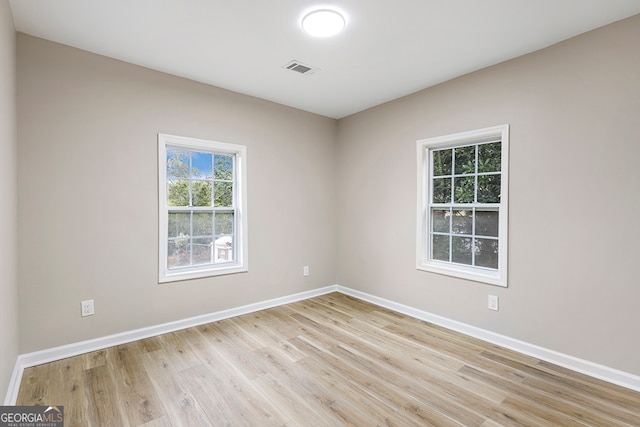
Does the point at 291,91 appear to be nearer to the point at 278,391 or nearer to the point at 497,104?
the point at 497,104

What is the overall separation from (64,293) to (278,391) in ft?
6.62

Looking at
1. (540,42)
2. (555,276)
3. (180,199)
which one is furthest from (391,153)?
(180,199)

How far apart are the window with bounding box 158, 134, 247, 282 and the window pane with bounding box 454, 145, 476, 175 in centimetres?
244

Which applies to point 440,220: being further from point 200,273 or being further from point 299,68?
point 200,273

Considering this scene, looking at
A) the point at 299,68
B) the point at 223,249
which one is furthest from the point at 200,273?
the point at 299,68

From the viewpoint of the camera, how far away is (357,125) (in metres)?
4.31

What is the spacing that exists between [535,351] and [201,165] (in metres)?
3.74

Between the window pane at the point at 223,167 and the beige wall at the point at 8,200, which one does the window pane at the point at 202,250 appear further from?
the beige wall at the point at 8,200

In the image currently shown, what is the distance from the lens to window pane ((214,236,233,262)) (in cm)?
357

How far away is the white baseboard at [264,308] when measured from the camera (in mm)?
2219

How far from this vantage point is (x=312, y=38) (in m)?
2.45

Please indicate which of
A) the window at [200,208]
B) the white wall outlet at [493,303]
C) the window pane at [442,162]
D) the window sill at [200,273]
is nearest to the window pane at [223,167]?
the window at [200,208]

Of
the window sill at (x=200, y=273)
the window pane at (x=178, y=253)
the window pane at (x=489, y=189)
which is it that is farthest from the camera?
the window pane at (x=178, y=253)

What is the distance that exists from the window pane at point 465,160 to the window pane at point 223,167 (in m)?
2.60
